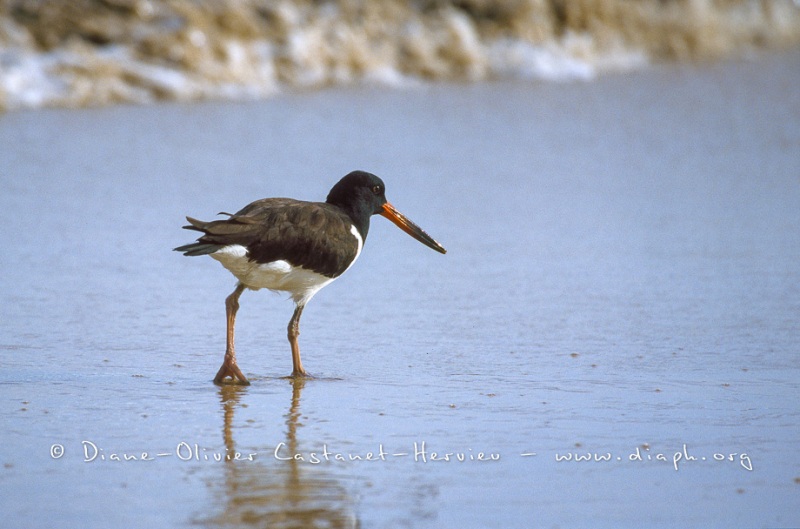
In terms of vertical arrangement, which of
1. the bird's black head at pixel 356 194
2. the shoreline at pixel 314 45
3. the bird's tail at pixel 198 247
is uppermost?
the shoreline at pixel 314 45

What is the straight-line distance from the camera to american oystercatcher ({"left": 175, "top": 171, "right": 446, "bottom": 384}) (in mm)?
5547

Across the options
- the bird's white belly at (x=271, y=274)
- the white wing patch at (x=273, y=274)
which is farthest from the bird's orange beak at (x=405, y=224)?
the bird's white belly at (x=271, y=274)

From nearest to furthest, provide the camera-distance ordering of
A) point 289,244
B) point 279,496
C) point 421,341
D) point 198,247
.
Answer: point 279,496 < point 198,247 < point 289,244 < point 421,341

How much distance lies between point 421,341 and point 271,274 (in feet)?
3.46

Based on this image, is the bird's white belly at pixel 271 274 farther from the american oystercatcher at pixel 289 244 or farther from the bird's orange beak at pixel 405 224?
the bird's orange beak at pixel 405 224

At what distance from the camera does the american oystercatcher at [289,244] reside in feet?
18.2

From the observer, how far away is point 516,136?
47.4 feet

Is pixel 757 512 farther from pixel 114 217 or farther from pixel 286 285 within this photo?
pixel 114 217

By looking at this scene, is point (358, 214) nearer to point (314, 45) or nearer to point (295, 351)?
point (295, 351)

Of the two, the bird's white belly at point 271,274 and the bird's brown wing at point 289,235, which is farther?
the bird's white belly at point 271,274

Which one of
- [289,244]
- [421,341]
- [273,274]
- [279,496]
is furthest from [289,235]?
[279,496]

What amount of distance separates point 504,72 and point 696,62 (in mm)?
5512

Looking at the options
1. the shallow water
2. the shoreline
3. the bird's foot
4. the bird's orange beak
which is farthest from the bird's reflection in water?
the shoreline

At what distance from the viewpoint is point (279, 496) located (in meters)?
4.16
